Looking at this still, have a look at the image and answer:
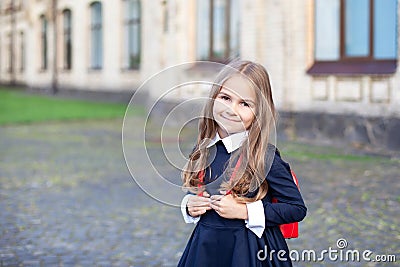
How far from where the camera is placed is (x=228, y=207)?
2822 millimetres

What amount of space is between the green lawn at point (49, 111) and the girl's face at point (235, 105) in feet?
56.9

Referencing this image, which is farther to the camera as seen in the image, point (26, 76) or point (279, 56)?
point (26, 76)

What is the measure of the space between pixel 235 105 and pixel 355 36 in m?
11.6

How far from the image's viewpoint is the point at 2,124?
1911cm

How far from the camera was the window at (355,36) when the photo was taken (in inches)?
516

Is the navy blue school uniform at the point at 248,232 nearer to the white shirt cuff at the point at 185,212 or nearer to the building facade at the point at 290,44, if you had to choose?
the white shirt cuff at the point at 185,212

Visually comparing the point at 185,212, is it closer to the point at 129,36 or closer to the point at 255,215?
the point at 255,215

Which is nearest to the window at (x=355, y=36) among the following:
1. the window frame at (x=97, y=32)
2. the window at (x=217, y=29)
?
the window at (x=217, y=29)

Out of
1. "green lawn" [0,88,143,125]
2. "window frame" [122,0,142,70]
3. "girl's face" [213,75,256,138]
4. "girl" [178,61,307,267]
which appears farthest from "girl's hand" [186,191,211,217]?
"window frame" [122,0,142,70]

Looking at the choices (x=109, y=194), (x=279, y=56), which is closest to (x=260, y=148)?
(x=109, y=194)

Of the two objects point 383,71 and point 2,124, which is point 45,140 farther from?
point 383,71

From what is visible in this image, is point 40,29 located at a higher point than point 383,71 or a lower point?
higher

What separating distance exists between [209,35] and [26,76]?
23.2 meters

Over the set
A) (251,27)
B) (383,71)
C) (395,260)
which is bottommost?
(395,260)
